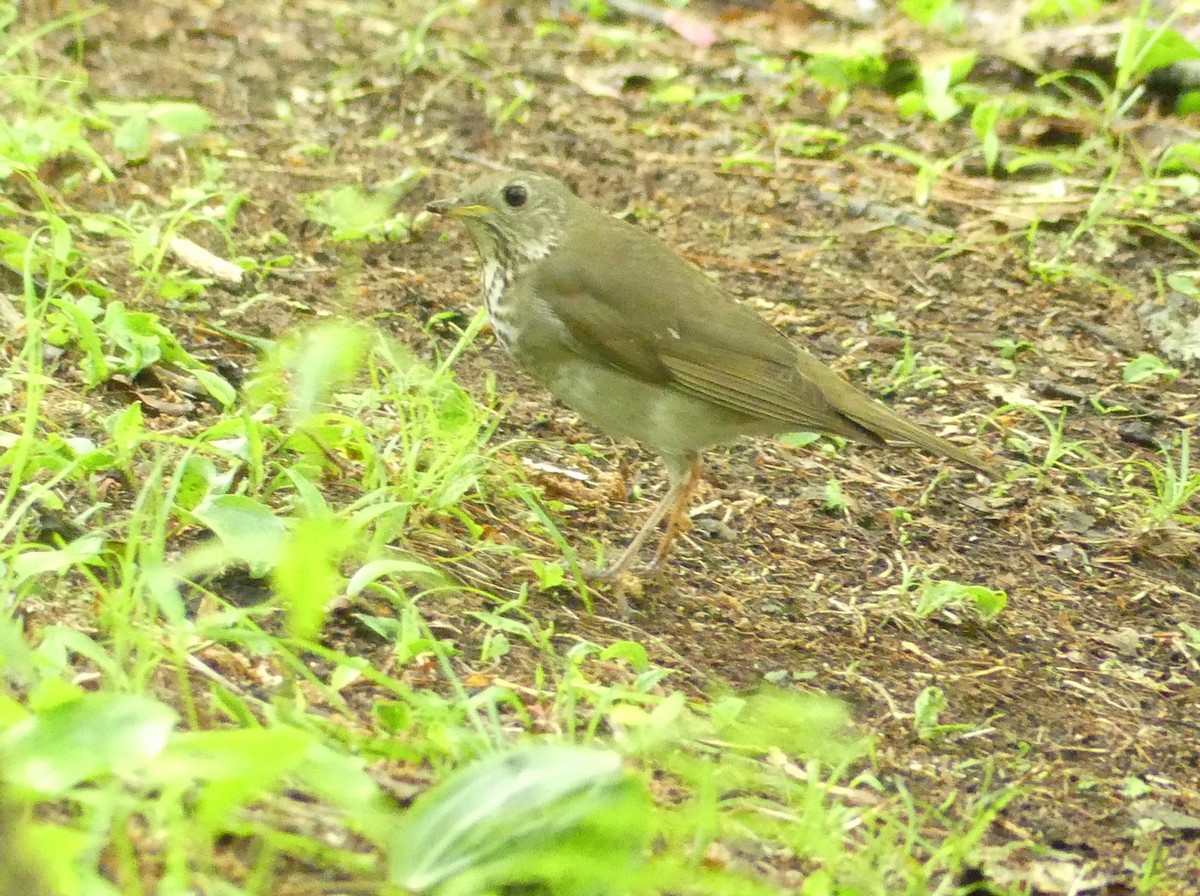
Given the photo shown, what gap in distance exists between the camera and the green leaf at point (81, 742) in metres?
2.12

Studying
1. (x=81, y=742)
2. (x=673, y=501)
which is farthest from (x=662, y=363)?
(x=81, y=742)

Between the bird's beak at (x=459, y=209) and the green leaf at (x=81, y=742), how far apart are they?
2.60 meters

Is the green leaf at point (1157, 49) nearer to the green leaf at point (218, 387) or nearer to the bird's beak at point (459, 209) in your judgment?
the bird's beak at point (459, 209)

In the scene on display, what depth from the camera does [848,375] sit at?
5301 mm

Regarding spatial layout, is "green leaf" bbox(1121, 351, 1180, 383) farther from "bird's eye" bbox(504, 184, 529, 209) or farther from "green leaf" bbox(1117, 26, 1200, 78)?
"bird's eye" bbox(504, 184, 529, 209)

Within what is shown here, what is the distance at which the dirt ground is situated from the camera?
3652 mm

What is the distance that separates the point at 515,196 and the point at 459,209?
0.57 ft

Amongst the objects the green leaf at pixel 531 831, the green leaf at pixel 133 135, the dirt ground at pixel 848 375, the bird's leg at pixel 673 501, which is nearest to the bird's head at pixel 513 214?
the dirt ground at pixel 848 375

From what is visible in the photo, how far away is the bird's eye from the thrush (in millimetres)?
Result: 155

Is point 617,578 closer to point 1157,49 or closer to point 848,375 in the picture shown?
point 848,375

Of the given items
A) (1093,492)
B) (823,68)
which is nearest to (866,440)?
(1093,492)

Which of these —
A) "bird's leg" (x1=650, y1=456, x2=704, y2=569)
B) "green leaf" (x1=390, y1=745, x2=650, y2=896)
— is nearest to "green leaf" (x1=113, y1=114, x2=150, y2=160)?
"bird's leg" (x1=650, y1=456, x2=704, y2=569)

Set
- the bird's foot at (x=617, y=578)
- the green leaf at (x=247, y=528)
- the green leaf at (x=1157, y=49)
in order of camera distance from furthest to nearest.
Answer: the green leaf at (x=1157, y=49) → the bird's foot at (x=617, y=578) → the green leaf at (x=247, y=528)

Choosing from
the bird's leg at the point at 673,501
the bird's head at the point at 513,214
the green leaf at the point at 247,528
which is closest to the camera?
the green leaf at the point at 247,528
